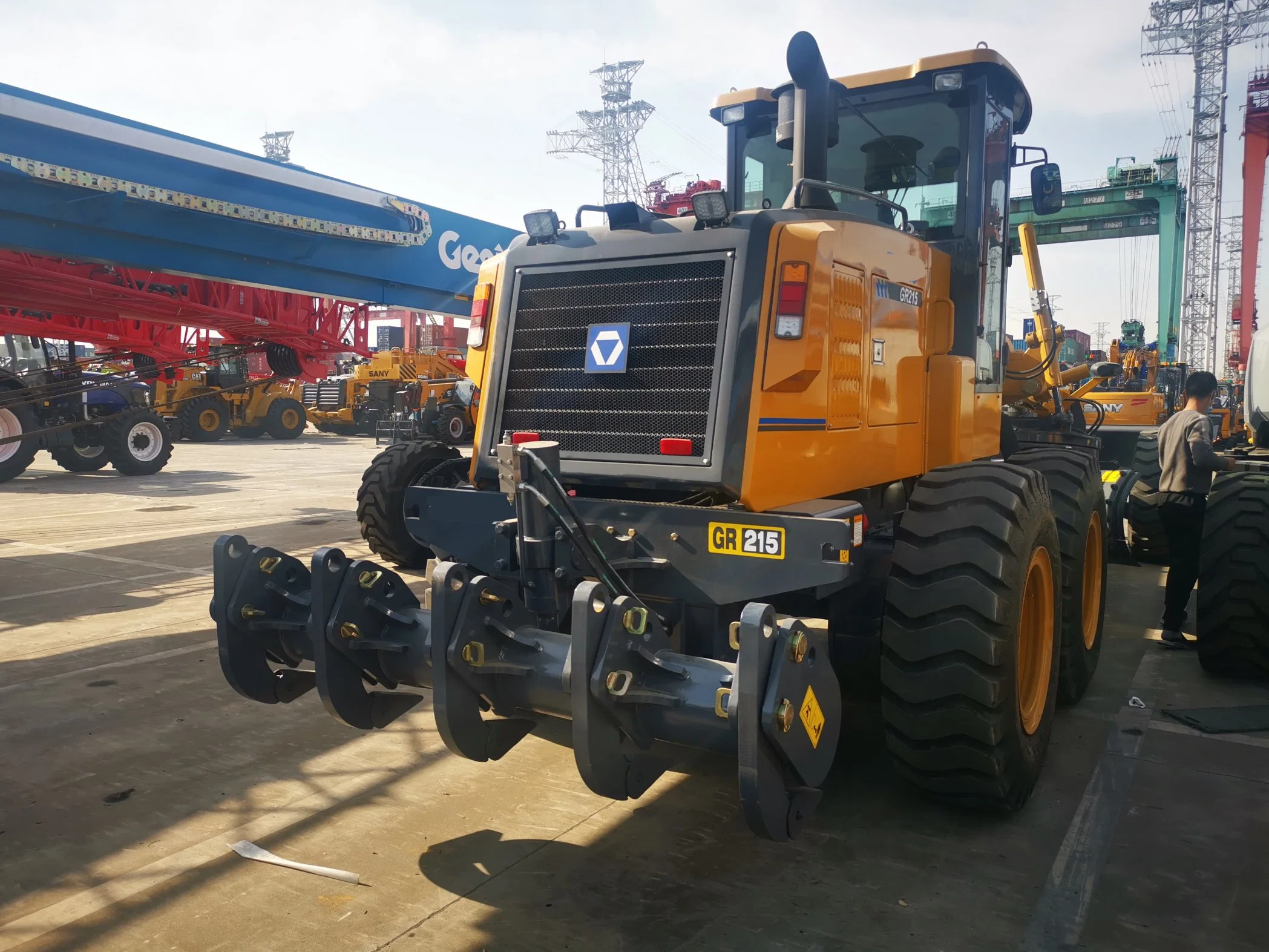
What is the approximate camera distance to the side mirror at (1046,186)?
5215 mm

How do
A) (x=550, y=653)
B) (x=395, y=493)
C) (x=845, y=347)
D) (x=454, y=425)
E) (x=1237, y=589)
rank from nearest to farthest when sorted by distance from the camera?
(x=550, y=653) → (x=845, y=347) → (x=1237, y=589) → (x=395, y=493) → (x=454, y=425)

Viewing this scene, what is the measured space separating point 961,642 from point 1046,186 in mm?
2940

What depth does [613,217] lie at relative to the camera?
3.95 meters

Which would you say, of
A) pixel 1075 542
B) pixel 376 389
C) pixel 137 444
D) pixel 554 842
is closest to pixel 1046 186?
pixel 1075 542

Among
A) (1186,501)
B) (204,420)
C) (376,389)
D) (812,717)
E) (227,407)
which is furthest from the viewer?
(376,389)

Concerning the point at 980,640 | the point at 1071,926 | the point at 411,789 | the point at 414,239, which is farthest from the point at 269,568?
the point at 414,239

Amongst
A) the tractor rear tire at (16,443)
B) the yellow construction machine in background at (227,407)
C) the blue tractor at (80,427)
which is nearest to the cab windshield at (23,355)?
the blue tractor at (80,427)

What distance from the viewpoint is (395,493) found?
689 cm

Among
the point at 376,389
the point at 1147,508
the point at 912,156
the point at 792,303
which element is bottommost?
the point at 1147,508

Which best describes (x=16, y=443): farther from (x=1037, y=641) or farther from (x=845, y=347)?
(x=1037, y=641)

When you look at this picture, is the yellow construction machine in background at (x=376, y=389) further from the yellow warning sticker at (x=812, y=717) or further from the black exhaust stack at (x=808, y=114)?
the yellow warning sticker at (x=812, y=717)

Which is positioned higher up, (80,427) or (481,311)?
(481,311)

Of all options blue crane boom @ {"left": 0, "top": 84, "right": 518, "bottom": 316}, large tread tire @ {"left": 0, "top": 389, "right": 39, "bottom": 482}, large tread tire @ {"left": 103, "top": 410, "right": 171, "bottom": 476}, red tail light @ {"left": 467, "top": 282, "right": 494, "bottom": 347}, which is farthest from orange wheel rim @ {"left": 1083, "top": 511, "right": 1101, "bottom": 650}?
large tread tire @ {"left": 103, "top": 410, "right": 171, "bottom": 476}

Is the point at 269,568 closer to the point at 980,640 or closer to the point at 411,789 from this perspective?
the point at 411,789
